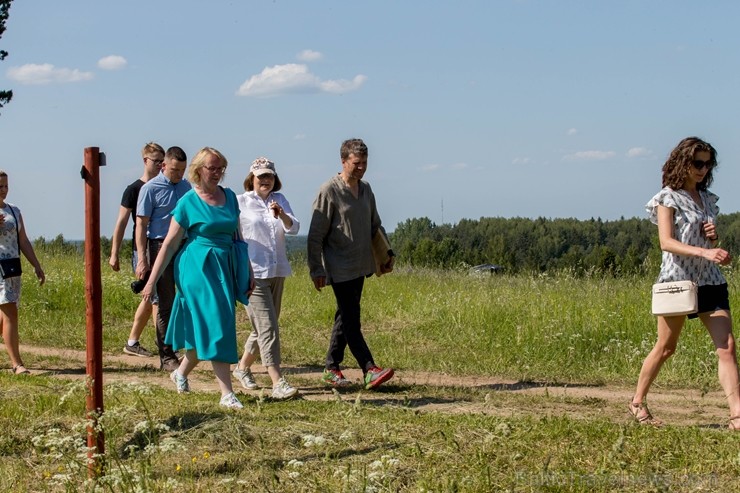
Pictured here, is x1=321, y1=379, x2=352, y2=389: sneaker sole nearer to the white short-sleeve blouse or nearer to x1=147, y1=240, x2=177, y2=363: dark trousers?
x1=147, y1=240, x2=177, y2=363: dark trousers

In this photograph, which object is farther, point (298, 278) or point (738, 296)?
point (298, 278)

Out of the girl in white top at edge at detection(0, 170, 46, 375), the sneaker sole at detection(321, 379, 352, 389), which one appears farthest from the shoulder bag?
the sneaker sole at detection(321, 379, 352, 389)

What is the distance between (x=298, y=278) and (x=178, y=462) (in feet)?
38.3

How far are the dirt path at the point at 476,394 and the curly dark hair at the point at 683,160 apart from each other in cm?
169

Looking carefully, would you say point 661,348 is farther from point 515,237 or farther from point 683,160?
point 515,237

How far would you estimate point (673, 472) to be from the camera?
18.3 feet

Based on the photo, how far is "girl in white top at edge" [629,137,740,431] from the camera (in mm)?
6914

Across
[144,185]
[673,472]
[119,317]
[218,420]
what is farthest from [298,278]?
[673,472]

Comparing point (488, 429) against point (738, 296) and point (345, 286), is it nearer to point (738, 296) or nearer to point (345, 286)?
point (345, 286)

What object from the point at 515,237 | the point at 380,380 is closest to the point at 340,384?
the point at 380,380

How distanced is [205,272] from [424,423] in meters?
2.12

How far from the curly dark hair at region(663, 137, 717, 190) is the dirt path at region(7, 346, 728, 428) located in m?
1.69

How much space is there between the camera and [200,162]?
25.5 feet

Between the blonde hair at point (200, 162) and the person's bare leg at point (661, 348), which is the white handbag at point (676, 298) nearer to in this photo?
the person's bare leg at point (661, 348)
